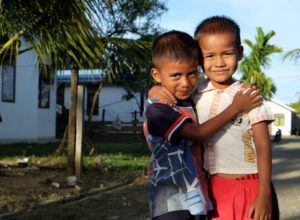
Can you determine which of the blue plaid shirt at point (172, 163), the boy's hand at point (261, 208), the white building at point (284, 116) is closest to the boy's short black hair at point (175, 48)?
the blue plaid shirt at point (172, 163)

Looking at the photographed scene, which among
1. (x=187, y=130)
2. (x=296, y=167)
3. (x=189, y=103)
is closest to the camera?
(x=187, y=130)

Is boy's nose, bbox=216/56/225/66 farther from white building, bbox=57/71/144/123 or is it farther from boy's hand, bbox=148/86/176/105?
white building, bbox=57/71/144/123

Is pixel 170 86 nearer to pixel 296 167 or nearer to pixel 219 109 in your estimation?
pixel 219 109

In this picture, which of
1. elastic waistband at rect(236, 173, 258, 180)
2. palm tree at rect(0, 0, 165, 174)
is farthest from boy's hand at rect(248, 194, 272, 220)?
palm tree at rect(0, 0, 165, 174)

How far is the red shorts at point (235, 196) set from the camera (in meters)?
2.20

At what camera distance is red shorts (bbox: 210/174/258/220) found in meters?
2.20

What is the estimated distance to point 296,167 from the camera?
1233cm

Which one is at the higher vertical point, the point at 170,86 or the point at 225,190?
the point at 170,86

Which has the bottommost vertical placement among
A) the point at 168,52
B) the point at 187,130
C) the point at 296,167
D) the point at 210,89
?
the point at 296,167

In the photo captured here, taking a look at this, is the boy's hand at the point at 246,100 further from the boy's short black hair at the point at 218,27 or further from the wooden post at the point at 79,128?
the wooden post at the point at 79,128

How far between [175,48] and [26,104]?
16.6 metres

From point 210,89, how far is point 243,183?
0.46 m

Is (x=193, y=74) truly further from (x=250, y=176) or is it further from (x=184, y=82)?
(x=250, y=176)

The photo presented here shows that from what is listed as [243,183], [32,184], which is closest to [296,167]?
[32,184]
